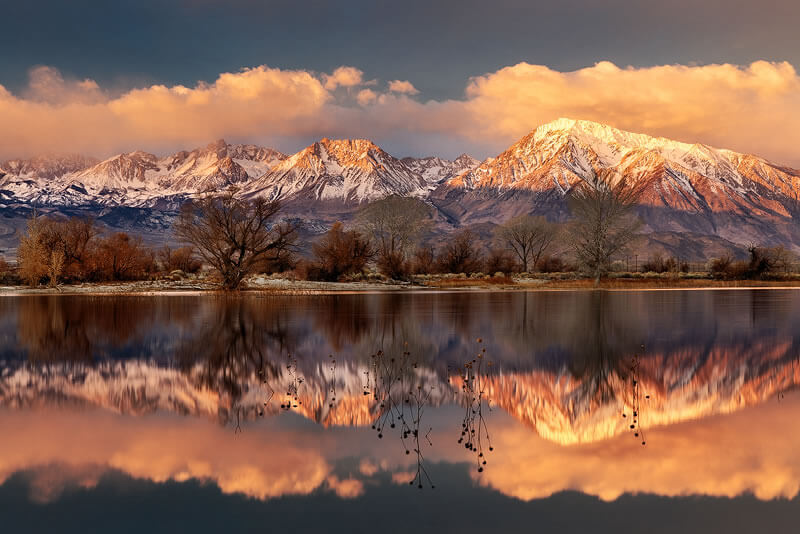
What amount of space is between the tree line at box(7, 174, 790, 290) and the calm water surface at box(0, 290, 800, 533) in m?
39.0

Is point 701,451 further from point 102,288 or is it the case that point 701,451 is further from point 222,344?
point 102,288

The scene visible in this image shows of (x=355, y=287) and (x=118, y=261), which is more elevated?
(x=118, y=261)

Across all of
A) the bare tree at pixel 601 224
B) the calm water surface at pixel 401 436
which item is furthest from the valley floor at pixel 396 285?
the calm water surface at pixel 401 436

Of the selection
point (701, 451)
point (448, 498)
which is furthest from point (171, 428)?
point (701, 451)

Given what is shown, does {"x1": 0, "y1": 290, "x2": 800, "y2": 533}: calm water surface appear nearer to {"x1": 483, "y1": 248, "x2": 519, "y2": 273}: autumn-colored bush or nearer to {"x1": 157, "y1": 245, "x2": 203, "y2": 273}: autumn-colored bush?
{"x1": 157, "y1": 245, "x2": 203, "y2": 273}: autumn-colored bush

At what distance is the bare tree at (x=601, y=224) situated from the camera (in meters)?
79.0

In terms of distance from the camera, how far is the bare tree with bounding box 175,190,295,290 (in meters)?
60.3

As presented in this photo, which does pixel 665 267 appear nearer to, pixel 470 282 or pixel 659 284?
pixel 659 284

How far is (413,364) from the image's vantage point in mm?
18594

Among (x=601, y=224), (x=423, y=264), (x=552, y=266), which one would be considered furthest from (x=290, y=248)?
(x=552, y=266)

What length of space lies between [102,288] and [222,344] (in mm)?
50414

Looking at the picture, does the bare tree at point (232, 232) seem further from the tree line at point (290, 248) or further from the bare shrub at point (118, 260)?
the bare shrub at point (118, 260)

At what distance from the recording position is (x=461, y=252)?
100875 mm

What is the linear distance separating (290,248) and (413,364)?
5186 centimetres
